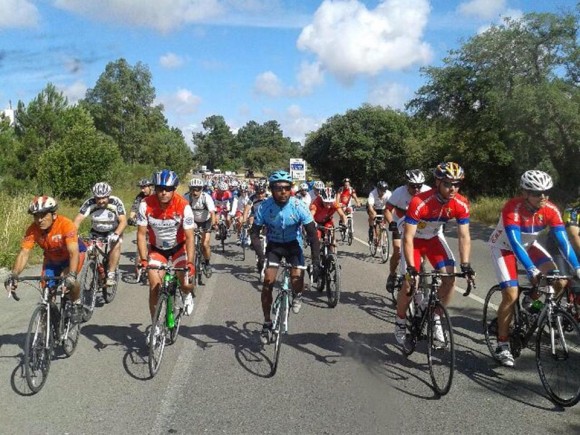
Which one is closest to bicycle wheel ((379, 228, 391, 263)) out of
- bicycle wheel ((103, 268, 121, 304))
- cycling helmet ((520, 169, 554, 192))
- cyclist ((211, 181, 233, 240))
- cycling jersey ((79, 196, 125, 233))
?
cyclist ((211, 181, 233, 240))

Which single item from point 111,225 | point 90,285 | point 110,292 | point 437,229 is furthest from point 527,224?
point 110,292

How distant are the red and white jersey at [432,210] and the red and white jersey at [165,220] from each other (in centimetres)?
241

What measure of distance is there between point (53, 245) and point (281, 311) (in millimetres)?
2543

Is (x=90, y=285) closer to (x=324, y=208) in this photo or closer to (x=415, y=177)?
(x=324, y=208)

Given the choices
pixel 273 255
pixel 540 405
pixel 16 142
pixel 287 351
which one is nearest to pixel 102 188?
pixel 273 255

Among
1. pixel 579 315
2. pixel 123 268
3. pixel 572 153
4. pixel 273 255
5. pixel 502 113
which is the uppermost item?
pixel 502 113

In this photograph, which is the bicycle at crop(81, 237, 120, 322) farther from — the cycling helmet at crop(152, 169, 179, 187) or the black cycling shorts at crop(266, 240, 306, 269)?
the black cycling shorts at crop(266, 240, 306, 269)

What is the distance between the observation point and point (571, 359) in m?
4.68

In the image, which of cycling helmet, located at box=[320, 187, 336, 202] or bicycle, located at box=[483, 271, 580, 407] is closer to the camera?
bicycle, located at box=[483, 271, 580, 407]

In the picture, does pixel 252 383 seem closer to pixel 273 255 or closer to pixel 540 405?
pixel 273 255

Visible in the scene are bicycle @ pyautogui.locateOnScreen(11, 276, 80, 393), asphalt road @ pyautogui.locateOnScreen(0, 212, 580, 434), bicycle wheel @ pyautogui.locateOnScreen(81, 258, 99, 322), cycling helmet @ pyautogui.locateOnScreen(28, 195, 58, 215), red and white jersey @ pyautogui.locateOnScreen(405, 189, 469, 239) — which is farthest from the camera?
bicycle wheel @ pyautogui.locateOnScreen(81, 258, 99, 322)

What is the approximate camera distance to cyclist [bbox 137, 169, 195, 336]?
574 cm

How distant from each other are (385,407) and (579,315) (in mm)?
2759

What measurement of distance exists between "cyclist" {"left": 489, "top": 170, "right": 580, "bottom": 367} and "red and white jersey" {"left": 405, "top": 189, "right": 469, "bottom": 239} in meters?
0.44
